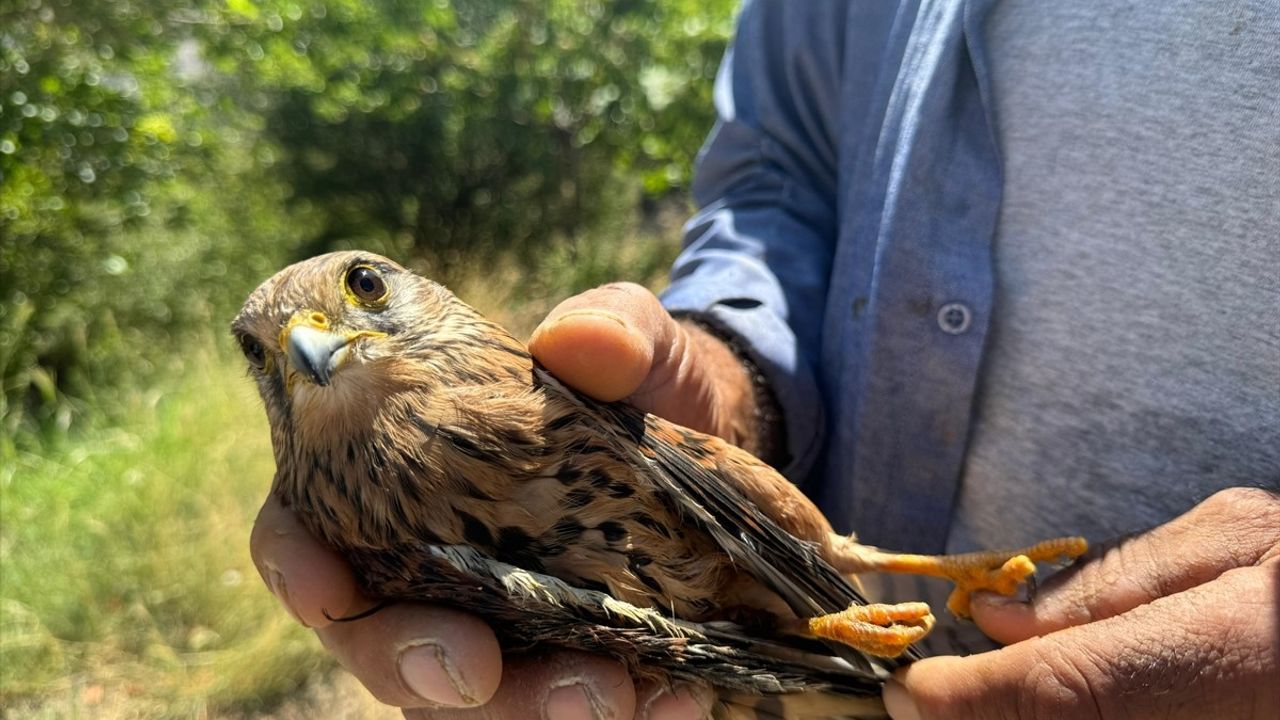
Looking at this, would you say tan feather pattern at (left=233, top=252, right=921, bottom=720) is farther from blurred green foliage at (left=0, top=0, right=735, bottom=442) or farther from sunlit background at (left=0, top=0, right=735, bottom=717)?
blurred green foliage at (left=0, top=0, right=735, bottom=442)

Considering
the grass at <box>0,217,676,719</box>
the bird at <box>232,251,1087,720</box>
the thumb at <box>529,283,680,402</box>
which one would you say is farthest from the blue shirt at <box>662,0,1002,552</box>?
the grass at <box>0,217,676,719</box>

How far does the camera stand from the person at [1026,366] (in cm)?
153

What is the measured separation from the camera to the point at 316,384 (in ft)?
5.62

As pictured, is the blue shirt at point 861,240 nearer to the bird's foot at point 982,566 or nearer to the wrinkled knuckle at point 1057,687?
the bird's foot at point 982,566

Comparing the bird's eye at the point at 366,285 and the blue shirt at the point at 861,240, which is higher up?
the blue shirt at the point at 861,240

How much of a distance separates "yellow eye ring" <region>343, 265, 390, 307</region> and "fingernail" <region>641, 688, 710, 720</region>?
1.17m

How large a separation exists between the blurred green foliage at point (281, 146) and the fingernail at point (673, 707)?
5.91 m

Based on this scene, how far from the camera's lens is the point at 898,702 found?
1.84m

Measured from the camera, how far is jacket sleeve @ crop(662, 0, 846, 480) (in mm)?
2410

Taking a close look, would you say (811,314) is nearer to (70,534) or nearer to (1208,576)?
(1208,576)

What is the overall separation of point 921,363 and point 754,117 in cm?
114

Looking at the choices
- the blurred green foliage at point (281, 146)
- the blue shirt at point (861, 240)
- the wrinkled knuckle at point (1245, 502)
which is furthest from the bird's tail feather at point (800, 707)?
the blurred green foliage at point (281, 146)

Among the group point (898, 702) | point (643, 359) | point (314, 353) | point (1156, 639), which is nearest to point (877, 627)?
point (898, 702)

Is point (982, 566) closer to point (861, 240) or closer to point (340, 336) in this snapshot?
point (861, 240)
